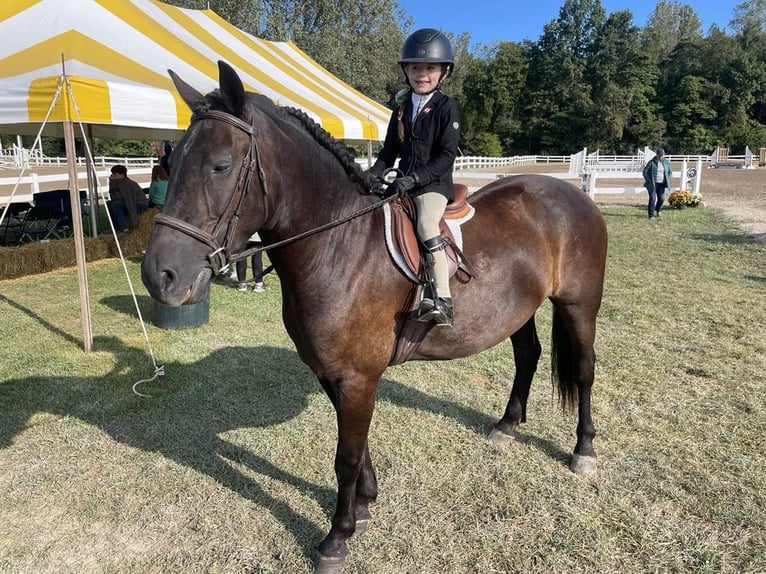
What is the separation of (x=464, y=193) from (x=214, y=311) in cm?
483

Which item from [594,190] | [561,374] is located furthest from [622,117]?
[561,374]

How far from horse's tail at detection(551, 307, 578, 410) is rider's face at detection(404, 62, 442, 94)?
188cm

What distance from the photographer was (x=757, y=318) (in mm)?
6289

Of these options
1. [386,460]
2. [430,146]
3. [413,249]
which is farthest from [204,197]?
[386,460]

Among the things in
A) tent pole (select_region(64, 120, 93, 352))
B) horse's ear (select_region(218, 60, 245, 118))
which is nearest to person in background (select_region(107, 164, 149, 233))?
tent pole (select_region(64, 120, 93, 352))

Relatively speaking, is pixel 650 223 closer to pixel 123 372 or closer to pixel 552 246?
pixel 552 246

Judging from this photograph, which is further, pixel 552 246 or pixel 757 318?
pixel 757 318

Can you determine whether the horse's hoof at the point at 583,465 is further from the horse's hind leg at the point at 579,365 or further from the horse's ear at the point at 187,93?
the horse's ear at the point at 187,93

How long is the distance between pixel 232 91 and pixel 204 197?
16.1 inches

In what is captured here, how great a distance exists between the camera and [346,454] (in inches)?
102

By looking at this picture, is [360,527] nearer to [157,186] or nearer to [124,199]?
[157,186]

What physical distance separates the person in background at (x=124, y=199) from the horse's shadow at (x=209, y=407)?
21.5 feet

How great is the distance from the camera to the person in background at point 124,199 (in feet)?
34.8

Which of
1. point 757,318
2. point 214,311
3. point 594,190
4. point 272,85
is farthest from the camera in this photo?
point 594,190
